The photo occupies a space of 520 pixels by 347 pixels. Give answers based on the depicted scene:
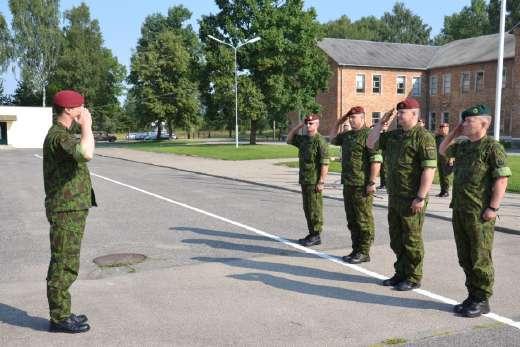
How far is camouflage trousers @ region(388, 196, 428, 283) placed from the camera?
17.8 feet

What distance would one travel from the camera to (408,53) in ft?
168

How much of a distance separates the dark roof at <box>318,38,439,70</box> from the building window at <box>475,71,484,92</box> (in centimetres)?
617

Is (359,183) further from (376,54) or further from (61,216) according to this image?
(376,54)

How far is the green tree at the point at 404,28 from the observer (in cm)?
9162

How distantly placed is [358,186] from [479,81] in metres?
42.5

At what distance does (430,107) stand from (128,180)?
39356mm

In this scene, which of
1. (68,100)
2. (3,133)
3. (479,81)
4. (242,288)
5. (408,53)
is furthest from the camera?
(3,133)

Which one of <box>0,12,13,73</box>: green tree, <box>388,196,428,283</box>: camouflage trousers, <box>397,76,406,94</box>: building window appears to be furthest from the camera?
<box>0,12,13,73</box>: green tree

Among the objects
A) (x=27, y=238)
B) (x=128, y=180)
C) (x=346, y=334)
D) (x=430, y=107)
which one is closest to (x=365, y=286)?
(x=346, y=334)

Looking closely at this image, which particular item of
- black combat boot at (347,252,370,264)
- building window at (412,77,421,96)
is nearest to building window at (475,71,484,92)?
building window at (412,77,421,96)

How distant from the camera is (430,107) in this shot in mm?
50125

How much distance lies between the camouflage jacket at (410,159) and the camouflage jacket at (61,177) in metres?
3.12

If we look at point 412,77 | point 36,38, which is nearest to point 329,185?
point 412,77

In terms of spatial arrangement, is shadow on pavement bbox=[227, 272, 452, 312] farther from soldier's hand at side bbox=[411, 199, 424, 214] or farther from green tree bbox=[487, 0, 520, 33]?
green tree bbox=[487, 0, 520, 33]
